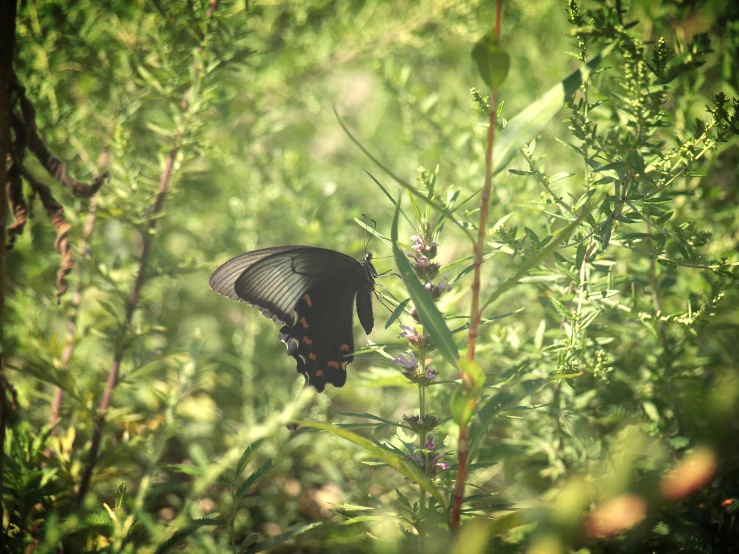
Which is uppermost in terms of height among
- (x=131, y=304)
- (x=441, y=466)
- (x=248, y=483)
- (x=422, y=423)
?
(x=131, y=304)

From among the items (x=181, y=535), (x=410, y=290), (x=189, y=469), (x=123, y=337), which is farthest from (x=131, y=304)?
(x=410, y=290)

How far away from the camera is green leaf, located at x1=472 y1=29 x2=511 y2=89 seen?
922mm

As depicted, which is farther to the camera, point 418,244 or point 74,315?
point 74,315

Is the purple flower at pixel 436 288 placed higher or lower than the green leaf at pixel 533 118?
lower

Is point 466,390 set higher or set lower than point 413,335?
lower

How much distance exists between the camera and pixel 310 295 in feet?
6.82

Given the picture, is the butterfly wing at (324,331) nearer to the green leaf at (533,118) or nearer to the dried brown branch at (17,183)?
the dried brown branch at (17,183)

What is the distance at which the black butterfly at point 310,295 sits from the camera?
185 centimetres

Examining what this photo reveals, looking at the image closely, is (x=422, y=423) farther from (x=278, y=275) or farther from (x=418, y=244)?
(x=278, y=275)

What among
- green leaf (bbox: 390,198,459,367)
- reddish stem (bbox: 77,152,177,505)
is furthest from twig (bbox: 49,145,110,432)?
green leaf (bbox: 390,198,459,367)

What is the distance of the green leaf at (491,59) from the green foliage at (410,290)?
0.02 metres

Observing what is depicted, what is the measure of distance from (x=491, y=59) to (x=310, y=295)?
1321mm

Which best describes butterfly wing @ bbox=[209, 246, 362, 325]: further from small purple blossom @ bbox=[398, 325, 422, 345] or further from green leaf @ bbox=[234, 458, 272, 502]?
green leaf @ bbox=[234, 458, 272, 502]

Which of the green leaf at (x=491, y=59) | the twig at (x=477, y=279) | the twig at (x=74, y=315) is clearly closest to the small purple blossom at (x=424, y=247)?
the twig at (x=477, y=279)
